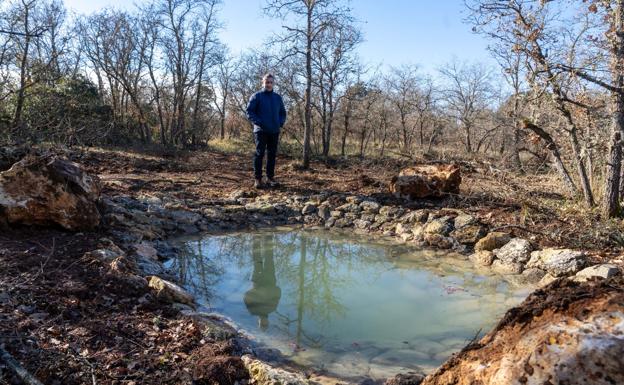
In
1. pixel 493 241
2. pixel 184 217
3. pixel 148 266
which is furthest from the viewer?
pixel 184 217

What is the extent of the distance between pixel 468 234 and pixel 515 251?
0.73m

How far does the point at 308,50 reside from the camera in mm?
10359

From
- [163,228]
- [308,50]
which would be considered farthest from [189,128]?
[163,228]

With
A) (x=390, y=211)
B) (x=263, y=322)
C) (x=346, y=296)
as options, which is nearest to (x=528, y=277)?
(x=346, y=296)

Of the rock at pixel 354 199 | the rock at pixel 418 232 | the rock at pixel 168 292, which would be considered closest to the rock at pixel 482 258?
the rock at pixel 418 232

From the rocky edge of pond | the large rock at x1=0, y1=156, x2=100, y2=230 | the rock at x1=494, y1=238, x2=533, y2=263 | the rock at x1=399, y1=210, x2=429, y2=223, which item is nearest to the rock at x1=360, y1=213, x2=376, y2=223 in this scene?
the rocky edge of pond

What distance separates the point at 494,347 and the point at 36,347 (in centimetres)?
248

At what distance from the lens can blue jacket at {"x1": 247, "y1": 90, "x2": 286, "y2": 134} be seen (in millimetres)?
7688

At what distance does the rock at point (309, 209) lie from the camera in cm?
728

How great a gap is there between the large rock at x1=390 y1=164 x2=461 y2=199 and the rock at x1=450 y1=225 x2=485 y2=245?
1217 mm

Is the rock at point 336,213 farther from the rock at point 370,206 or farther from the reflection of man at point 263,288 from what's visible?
the reflection of man at point 263,288

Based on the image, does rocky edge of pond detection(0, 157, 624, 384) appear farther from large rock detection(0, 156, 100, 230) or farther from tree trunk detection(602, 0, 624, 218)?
tree trunk detection(602, 0, 624, 218)

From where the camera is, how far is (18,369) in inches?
87.5

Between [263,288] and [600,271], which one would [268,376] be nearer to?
[263,288]
